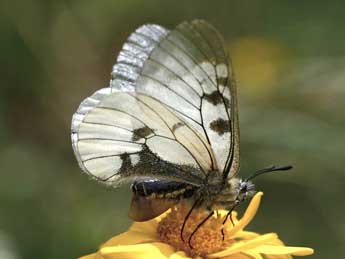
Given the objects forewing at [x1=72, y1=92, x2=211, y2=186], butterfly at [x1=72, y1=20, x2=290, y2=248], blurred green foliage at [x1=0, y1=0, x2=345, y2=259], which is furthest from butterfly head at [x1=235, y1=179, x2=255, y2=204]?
blurred green foliage at [x1=0, y1=0, x2=345, y2=259]

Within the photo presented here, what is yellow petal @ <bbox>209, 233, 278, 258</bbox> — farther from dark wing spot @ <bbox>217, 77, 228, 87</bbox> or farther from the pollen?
dark wing spot @ <bbox>217, 77, 228, 87</bbox>

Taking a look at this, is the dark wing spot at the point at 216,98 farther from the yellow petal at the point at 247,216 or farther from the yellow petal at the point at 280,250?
the yellow petal at the point at 280,250

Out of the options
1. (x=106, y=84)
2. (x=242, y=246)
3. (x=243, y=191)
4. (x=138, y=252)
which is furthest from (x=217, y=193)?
(x=106, y=84)

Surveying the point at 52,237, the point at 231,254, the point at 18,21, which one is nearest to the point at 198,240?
the point at 231,254

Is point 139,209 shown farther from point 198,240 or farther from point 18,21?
point 18,21

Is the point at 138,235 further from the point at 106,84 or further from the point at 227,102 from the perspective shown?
the point at 106,84

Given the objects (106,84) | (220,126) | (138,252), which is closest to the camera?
(138,252)
